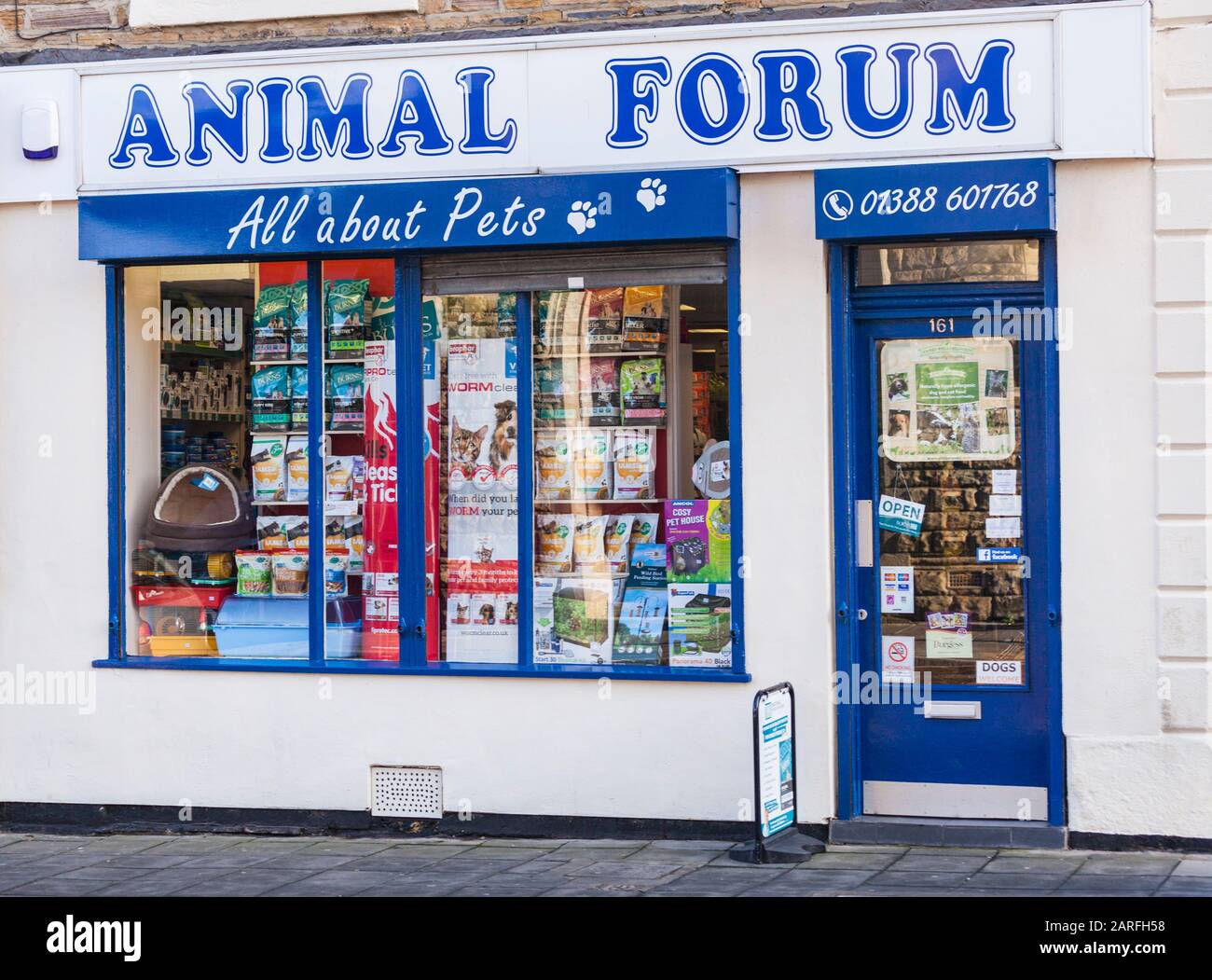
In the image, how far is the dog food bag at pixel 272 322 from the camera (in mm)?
9367

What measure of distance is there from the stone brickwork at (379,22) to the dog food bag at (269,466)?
217 cm

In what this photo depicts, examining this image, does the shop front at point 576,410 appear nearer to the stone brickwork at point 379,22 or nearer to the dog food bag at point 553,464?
the dog food bag at point 553,464

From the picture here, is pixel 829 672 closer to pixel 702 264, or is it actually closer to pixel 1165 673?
pixel 1165 673

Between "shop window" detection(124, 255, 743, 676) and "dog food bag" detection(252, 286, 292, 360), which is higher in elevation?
"dog food bag" detection(252, 286, 292, 360)

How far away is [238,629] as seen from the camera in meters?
9.44

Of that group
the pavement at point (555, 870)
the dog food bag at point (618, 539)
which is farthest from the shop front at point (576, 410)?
the pavement at point (555, 870)

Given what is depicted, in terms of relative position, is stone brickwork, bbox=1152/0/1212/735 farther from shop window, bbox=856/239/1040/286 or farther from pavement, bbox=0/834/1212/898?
pavement, bbox=0/834/1212/898

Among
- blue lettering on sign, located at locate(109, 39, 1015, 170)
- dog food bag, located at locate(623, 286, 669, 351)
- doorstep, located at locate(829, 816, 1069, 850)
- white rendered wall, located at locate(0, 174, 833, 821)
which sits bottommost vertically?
doorstep, located at locate(829, 816, 1069, 850)

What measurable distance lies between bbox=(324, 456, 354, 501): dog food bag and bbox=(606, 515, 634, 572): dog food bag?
4.77 ft

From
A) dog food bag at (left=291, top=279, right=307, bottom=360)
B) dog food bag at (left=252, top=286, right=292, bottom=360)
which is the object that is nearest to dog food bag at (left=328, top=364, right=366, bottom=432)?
dog food bag at (left=291, top=279, right=307, bottom=360)

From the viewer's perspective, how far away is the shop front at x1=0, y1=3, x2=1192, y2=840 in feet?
27.2

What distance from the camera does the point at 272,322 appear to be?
9.40 metres

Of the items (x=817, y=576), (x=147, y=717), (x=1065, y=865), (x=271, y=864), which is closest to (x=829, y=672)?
(x=817, y=576)

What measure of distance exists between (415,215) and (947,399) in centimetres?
291
